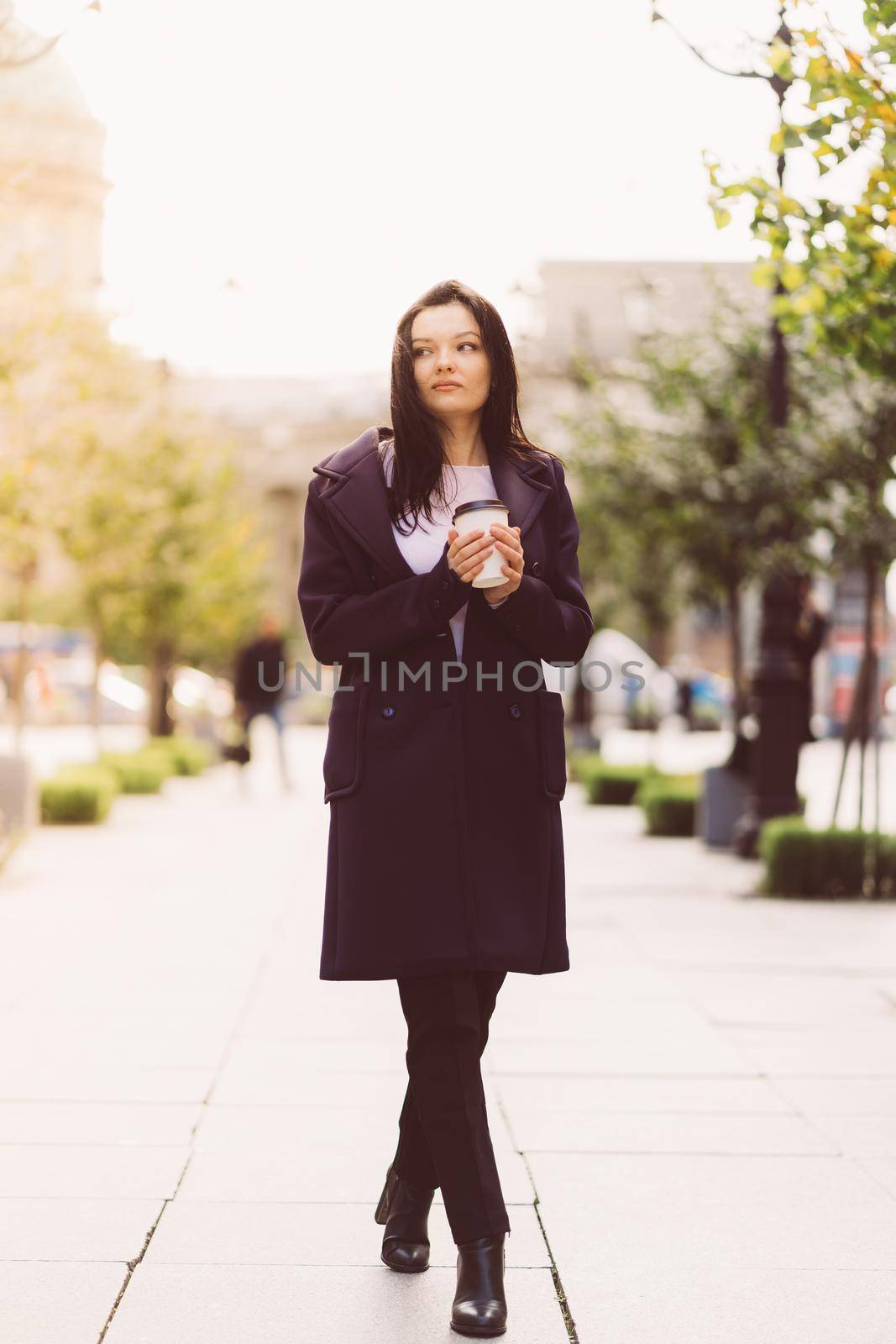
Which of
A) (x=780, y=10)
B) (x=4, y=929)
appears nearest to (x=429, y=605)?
(x=780, y=10)

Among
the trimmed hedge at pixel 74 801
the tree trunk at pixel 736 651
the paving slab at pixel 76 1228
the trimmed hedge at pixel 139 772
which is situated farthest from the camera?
the trimmed hedge at pixel 139 772

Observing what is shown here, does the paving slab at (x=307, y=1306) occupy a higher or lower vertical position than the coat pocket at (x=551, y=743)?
lower

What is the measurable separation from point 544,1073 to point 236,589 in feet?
74.5

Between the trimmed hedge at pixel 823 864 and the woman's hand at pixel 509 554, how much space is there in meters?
7.40

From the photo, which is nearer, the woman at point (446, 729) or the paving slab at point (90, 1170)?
the woman at point (446, 729)

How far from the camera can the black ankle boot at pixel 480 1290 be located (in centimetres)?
347

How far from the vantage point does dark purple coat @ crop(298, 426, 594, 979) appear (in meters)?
3.58

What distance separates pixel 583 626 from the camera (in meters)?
3.78

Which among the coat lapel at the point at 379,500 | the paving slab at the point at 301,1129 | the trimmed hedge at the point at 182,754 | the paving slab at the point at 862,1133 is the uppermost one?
the coat lapel at the point at 379,500

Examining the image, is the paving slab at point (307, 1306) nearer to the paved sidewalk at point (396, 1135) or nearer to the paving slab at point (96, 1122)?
the paved sidewalk at point (396, 1135)

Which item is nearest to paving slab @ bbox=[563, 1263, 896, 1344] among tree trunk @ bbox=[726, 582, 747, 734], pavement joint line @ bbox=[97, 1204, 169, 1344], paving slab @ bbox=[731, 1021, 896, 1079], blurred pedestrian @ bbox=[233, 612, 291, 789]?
pavement joint line @ bbox=[97, 1204, 169, 1344]

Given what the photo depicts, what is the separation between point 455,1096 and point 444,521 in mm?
1134

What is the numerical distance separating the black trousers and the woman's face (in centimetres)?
114

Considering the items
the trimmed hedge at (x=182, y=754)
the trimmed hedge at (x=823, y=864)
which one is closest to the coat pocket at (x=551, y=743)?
the trimmed hedge at (x=823, y=864)
